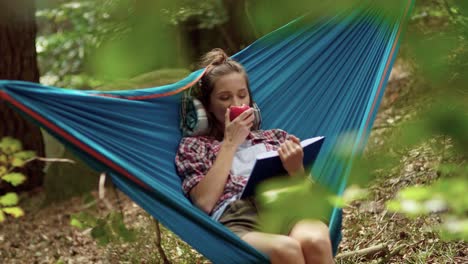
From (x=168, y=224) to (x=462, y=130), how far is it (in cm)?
125

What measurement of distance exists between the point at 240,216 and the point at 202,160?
256 mm

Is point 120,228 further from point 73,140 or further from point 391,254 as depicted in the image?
point 391,254

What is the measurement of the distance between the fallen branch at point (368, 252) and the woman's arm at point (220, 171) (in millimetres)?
713

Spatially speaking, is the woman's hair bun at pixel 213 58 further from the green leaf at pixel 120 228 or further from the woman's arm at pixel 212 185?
the green leaf at pixel 120 228

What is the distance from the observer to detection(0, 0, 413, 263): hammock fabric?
1533 mm

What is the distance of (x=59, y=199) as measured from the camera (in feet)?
12.5

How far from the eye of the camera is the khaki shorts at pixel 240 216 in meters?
1.71

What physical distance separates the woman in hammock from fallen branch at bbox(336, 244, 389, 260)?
542mm

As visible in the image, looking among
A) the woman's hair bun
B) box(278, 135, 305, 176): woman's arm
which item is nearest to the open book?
box(278, 135, 305, 176): woman's arm

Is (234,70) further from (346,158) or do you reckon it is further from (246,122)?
(346,158)

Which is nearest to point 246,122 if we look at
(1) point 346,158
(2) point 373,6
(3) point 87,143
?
(3) point 87,143

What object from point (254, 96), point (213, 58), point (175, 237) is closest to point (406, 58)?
point (213, 58)

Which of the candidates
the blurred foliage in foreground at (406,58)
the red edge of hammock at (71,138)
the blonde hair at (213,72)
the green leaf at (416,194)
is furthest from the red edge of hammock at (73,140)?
the green leaf at (416,194)

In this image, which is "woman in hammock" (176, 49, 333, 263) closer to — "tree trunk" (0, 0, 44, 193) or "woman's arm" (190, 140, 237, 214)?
"woman's arm" (190, 140, 237, 214)
